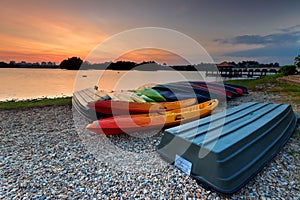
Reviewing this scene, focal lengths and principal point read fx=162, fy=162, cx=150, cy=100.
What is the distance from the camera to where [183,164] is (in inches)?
81.9

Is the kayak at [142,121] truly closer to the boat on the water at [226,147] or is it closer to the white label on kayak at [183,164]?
the boat on the water at [226,147]

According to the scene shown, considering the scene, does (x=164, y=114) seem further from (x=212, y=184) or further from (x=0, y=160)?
(x=0, y=160)

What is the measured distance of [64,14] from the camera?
6.81 metres

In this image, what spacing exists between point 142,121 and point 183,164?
1.37 metres

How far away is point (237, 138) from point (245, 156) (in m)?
0.22

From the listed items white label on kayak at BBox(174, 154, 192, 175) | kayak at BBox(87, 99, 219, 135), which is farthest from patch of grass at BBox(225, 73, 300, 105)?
white label on kayak at BBox(174, 154, 192, 175)

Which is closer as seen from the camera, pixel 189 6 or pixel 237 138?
pixel 237 138

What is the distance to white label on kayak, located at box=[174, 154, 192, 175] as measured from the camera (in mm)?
2000

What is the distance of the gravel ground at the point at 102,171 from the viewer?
1.76 meters

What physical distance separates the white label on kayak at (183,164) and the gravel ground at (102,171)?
0.07 meters

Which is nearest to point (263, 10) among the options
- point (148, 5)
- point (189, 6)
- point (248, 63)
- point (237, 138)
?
point (189, 6)

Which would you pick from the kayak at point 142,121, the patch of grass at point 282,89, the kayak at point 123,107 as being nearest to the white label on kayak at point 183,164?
the kayak at point 142,121

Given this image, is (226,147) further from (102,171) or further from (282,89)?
(282,89)

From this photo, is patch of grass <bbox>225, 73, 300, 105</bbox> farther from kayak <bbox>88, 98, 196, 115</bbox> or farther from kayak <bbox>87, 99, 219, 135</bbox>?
kayak <bbox>88, 98, 196, 115</bbox>
